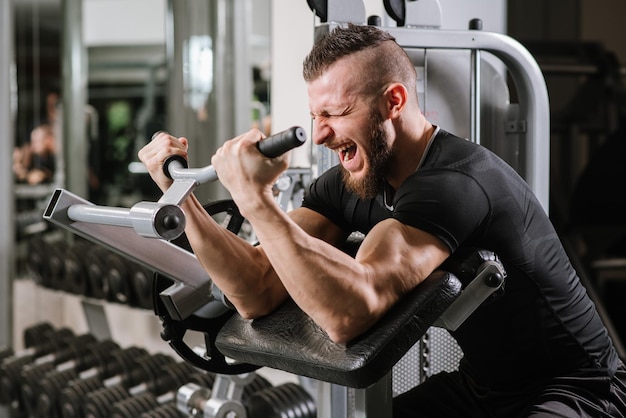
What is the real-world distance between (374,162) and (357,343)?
414 mm

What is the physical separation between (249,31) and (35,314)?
7.73 feet

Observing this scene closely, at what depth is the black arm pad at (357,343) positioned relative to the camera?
1.19 metres

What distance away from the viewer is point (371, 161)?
1.51 metres

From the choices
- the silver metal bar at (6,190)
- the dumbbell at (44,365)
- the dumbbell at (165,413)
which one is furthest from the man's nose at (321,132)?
the silver metal bar at (6,190)

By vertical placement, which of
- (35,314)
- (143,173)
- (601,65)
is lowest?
(35,314)

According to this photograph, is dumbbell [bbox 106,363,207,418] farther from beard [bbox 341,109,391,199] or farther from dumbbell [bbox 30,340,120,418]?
beard [bbox 341,109,391,199]

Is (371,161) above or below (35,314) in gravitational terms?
above

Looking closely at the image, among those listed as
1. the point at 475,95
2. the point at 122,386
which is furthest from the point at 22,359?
the point at 475,95

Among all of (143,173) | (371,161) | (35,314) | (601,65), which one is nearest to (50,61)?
(143,173)

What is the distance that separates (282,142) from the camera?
1138mm

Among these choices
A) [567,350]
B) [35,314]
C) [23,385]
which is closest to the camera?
[567,350]

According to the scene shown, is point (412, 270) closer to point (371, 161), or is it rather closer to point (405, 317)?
point (405, 317)

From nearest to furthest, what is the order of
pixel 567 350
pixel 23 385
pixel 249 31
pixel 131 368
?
pixel 567 350 → pixel 131 368 → pixel 23 385 → pixel 249 31

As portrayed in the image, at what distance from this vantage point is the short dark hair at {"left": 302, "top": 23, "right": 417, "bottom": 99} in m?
1.48
